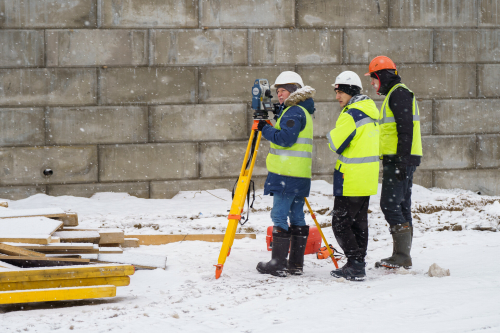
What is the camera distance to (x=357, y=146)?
412 centimetres

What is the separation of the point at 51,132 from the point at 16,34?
1.48m

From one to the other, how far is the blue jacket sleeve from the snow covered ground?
3.87ft

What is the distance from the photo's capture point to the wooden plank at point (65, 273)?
351cm

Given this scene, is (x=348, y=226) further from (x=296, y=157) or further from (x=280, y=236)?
(x=296, y=157)

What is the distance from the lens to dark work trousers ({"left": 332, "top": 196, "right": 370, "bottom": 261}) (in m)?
4.21

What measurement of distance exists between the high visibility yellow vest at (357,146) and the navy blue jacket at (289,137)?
0.30 metres

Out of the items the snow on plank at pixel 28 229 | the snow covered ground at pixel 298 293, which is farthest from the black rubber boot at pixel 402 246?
the snow on plank at pixel 28 229

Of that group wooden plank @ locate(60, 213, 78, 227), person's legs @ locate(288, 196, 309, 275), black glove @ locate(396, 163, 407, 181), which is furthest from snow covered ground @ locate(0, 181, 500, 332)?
black glove @ locate(396, 163, 407, 181)

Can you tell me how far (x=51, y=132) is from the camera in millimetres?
7277

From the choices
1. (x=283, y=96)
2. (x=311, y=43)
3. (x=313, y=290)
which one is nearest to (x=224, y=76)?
(x=311, y=43)

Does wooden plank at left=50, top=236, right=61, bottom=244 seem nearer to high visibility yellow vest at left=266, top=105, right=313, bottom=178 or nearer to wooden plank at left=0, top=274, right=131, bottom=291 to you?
wooden plank at left=0, top=274, right=131, bottom=291

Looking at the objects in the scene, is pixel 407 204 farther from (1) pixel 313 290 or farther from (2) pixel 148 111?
(2) pixel 148 111

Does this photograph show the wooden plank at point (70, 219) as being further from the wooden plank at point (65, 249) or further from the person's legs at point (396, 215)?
the person's legs at point (396, 215)

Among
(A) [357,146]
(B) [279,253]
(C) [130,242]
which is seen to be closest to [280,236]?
(B) [279,253]
